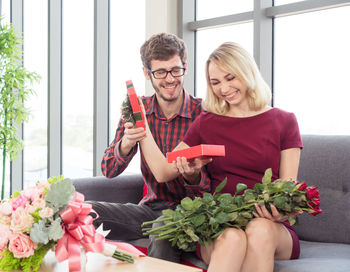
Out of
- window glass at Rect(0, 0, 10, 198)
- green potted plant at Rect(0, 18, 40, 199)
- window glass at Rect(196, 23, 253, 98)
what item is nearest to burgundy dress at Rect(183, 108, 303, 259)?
window glass at Rect(196, 23, 253, 98)

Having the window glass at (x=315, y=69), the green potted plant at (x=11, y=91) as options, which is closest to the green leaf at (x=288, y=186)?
the window glass at (x=315, y=69)

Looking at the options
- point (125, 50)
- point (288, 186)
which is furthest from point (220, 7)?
point (288, 186)

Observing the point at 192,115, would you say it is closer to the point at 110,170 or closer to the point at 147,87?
the point at 110,170

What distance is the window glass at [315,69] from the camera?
2.82 meters

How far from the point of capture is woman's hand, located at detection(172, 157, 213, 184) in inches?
75.5

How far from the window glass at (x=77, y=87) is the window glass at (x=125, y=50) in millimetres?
289

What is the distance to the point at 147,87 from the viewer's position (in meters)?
3.65

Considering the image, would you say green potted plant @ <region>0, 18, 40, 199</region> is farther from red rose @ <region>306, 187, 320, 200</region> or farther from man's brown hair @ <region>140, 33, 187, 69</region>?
red rose @ <region>306, 187, 320, 200</region>

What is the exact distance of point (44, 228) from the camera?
56.6 inches

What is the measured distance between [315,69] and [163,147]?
3.91 ft

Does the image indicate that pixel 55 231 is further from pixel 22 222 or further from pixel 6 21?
pixel 6 21

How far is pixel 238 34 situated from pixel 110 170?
1.56 metres

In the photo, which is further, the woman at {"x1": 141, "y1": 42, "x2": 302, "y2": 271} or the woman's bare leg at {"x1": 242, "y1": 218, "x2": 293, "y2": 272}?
the woman at {"x1": 141, "y1": 42, "x2": 302, "y2": 271}

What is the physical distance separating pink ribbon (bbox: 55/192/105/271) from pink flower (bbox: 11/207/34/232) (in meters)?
0.10
